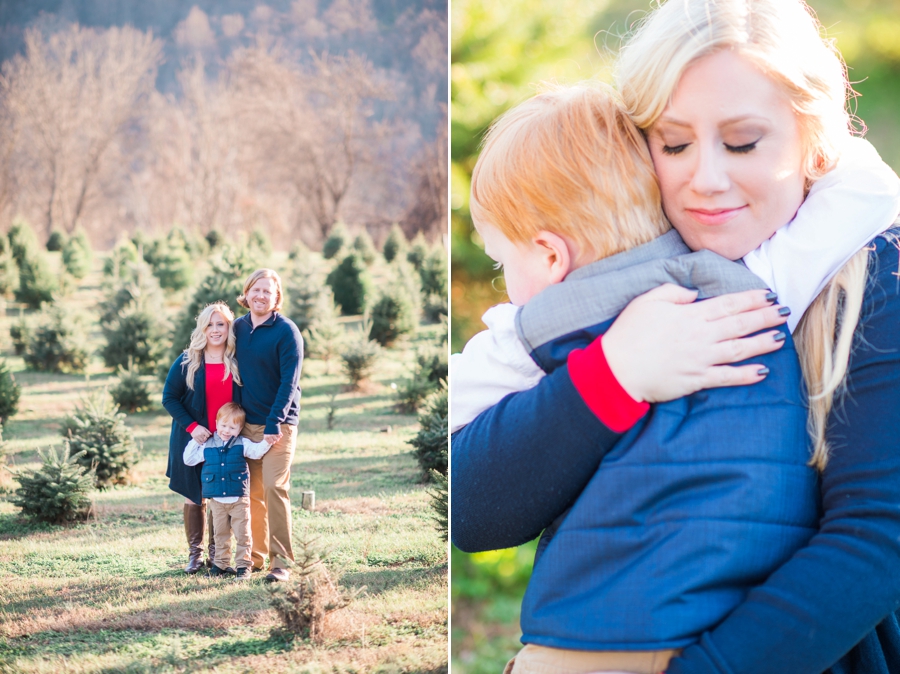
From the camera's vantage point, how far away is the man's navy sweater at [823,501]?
1.13 m

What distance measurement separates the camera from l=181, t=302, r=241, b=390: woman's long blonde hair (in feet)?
5.97

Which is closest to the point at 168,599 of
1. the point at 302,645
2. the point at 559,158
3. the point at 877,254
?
the point at 302,645

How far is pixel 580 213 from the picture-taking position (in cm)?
140

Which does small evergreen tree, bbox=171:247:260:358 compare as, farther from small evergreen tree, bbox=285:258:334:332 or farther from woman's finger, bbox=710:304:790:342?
woman's finger, bbox=710:304:790:342

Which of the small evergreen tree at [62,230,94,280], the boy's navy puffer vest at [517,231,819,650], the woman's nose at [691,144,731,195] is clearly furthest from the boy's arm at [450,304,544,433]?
the small evergreen tree at [62,230,94,280]

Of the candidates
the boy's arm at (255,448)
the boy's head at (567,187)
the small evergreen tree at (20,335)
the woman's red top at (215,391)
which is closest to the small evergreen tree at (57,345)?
the small evergreen tree at (20,335)

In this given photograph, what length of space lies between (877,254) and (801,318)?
176 millimetres

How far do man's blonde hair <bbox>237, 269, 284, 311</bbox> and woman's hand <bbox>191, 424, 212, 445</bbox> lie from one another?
345 mm

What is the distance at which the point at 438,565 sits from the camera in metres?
2.00

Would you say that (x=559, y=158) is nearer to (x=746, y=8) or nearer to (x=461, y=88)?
(x=746, y=8)

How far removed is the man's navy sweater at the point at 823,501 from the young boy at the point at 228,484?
698 mm

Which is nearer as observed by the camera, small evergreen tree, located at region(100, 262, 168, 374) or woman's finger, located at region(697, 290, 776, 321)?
woman's finger, located at region(697, 290, 776, 321)

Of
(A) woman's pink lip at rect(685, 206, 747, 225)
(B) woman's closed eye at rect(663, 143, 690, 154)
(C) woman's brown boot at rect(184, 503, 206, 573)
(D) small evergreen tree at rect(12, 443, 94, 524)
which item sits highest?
(B) woman's closed eye at rect(663, 143, 690, 154)

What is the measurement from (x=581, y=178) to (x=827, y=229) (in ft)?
1.53
